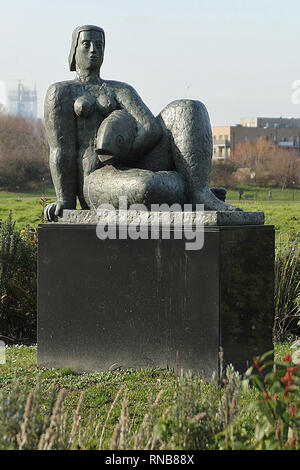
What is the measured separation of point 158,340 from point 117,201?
127 centimetres

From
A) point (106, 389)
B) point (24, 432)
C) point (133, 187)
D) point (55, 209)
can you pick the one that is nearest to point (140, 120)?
point (133, 187)

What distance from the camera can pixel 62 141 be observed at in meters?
6.62

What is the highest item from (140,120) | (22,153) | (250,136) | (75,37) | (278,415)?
(250,136)

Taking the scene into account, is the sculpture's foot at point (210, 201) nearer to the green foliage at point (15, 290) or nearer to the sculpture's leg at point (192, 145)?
the sculpture's leg at point (192, 145)

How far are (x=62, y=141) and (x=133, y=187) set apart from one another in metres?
0.95

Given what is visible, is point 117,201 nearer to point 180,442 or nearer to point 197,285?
point 197,285

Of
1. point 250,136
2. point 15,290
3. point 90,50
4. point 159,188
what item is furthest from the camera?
point 250,136

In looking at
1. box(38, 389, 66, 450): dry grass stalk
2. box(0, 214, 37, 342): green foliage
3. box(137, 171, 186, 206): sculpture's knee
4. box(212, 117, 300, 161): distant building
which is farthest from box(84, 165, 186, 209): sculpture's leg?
box(212, 117, 300, 161): distant building

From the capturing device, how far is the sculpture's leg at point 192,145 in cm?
641

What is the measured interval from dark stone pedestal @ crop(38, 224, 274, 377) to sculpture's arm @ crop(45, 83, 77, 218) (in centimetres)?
47

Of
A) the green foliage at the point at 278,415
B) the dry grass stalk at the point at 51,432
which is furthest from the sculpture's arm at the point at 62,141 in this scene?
the green foliage at the point at 278,415

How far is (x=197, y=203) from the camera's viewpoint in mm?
6391

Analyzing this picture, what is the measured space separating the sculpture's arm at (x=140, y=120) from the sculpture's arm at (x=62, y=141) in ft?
1.60

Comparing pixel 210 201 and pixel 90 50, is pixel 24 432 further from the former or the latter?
pixel 90 50
